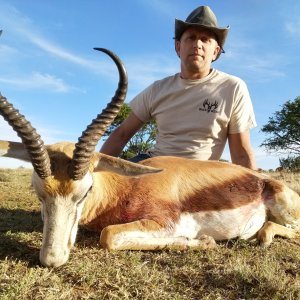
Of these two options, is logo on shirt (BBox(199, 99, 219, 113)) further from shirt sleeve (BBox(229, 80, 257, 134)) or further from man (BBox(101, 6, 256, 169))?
shirt sleeve (BBox(229, 80, 257, 134))

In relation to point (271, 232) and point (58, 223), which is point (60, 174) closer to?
point (58, 223)

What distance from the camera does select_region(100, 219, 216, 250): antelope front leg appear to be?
4441 mm

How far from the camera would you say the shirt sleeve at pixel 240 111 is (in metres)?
6.77

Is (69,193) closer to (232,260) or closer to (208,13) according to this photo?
(232,260)

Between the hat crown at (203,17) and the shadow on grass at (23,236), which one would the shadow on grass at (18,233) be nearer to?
the shadow on grass at (23,236)

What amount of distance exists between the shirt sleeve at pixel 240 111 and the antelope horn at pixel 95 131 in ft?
9.83

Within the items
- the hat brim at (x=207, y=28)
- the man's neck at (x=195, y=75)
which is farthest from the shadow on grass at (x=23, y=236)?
the hat brim at (x=207, y=28)

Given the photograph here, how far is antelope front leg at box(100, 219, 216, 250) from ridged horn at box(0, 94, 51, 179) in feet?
3.25

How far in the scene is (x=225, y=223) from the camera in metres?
5.28

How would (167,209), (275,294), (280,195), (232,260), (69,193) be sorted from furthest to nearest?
(280,195)
(167,209)
(232,260)
(69,193)
(275,294)

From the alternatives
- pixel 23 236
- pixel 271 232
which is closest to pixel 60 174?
pixel 23 236

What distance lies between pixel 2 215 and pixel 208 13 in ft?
15.1

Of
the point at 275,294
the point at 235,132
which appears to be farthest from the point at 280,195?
the point at 275,294

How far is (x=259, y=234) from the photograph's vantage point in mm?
5309
